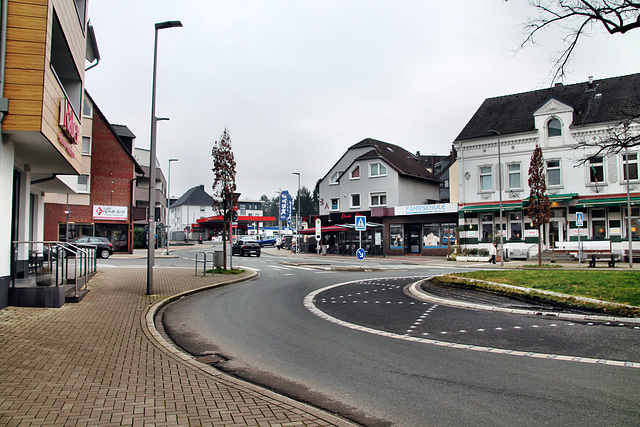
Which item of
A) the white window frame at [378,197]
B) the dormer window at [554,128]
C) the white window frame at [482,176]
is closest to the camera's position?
the dormer window at [554,128]

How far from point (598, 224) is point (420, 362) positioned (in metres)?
32.0

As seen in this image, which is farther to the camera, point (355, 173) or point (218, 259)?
point (355, 173)

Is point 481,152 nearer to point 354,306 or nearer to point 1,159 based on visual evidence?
point 354,306

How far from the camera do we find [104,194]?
44.6 metres

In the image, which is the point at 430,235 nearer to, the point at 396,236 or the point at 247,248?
the point at 396,236

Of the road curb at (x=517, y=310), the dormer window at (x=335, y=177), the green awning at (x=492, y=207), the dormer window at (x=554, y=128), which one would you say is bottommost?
the road curb at (x=517, y=310)

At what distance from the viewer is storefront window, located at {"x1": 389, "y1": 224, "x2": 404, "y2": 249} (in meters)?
44.8

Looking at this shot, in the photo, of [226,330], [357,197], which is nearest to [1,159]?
[226,330]

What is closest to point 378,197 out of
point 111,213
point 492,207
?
point 492,207

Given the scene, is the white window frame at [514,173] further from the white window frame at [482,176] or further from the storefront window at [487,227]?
the storefront window at [487,227]

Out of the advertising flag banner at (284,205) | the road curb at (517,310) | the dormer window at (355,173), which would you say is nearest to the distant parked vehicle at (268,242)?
the advertising flag banner at (284,205)

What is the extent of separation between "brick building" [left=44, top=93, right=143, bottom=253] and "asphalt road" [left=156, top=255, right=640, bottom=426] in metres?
35.1

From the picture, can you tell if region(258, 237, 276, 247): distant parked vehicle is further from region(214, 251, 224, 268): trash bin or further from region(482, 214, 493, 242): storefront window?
region(214, 251, 224, 268): trash bin

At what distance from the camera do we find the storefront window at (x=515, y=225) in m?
36.7
